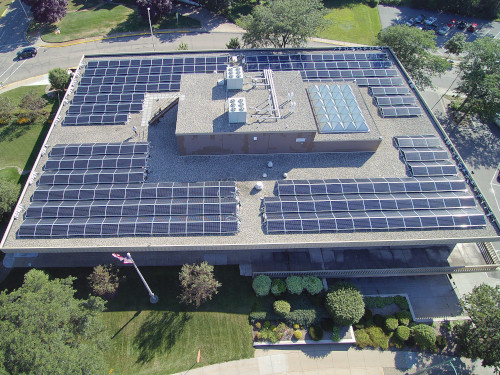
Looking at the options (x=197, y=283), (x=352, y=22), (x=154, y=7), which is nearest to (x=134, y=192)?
(x=197, y=283)

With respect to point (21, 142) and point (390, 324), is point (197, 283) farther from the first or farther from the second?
point (21, 142)

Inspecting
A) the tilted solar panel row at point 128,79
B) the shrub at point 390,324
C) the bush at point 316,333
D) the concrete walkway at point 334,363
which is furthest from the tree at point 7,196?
the shrub at point 390,324

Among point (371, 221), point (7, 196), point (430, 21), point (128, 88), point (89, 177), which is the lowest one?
point (371, 221)

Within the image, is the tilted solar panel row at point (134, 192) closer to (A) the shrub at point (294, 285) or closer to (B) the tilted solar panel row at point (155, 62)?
(A) the shrub at point (294, 285)

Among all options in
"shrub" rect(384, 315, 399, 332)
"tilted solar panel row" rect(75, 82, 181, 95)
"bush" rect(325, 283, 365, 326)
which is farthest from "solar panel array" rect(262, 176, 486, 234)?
"tilted solar panel row" rect(75, 82, 181, 95)

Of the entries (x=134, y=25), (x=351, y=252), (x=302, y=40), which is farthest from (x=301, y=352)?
(x=134, y=25)

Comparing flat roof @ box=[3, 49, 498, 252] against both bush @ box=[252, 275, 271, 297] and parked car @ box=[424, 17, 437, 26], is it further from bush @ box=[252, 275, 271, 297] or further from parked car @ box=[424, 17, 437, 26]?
parked car @ box=[424, 17, 437, 26]

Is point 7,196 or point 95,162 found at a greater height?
point 95,162
